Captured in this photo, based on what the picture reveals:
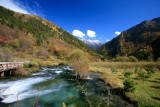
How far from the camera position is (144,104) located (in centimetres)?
595

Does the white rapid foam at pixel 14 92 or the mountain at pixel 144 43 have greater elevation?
the mountain at pixel 144 43

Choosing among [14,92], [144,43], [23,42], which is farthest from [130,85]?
[144,43]

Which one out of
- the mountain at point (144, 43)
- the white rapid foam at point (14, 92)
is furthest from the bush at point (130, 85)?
the mountain at point (144, 43)

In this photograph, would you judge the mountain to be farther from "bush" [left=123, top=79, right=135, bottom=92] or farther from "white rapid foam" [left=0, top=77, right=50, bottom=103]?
"white rapid foam" [left=0, top=77, right=50, bottom=103]

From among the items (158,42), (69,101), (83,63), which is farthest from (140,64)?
(158,42)

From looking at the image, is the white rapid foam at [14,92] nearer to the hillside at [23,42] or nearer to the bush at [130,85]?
the bush at [130,85]

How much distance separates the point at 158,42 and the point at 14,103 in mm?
111151

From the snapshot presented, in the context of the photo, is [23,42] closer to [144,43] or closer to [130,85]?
[130,85]

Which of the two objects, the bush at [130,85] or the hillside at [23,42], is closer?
the bush at [130,85]

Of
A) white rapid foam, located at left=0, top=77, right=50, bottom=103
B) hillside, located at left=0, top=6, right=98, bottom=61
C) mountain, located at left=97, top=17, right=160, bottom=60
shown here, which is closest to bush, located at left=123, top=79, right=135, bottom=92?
white rapid foam, located at left=0, top=77, right=50, bottom=103

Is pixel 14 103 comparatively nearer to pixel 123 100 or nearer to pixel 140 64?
pixel 123 100

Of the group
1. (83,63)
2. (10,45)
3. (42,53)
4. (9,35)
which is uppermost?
(9,35)

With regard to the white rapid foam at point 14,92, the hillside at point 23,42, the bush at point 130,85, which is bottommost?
the white rapid foam at point 14,92

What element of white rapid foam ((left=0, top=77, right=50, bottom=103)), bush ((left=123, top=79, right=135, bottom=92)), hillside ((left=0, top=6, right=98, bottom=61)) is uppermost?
hillside ((left=0, top=6, right=98, bottom=61))
